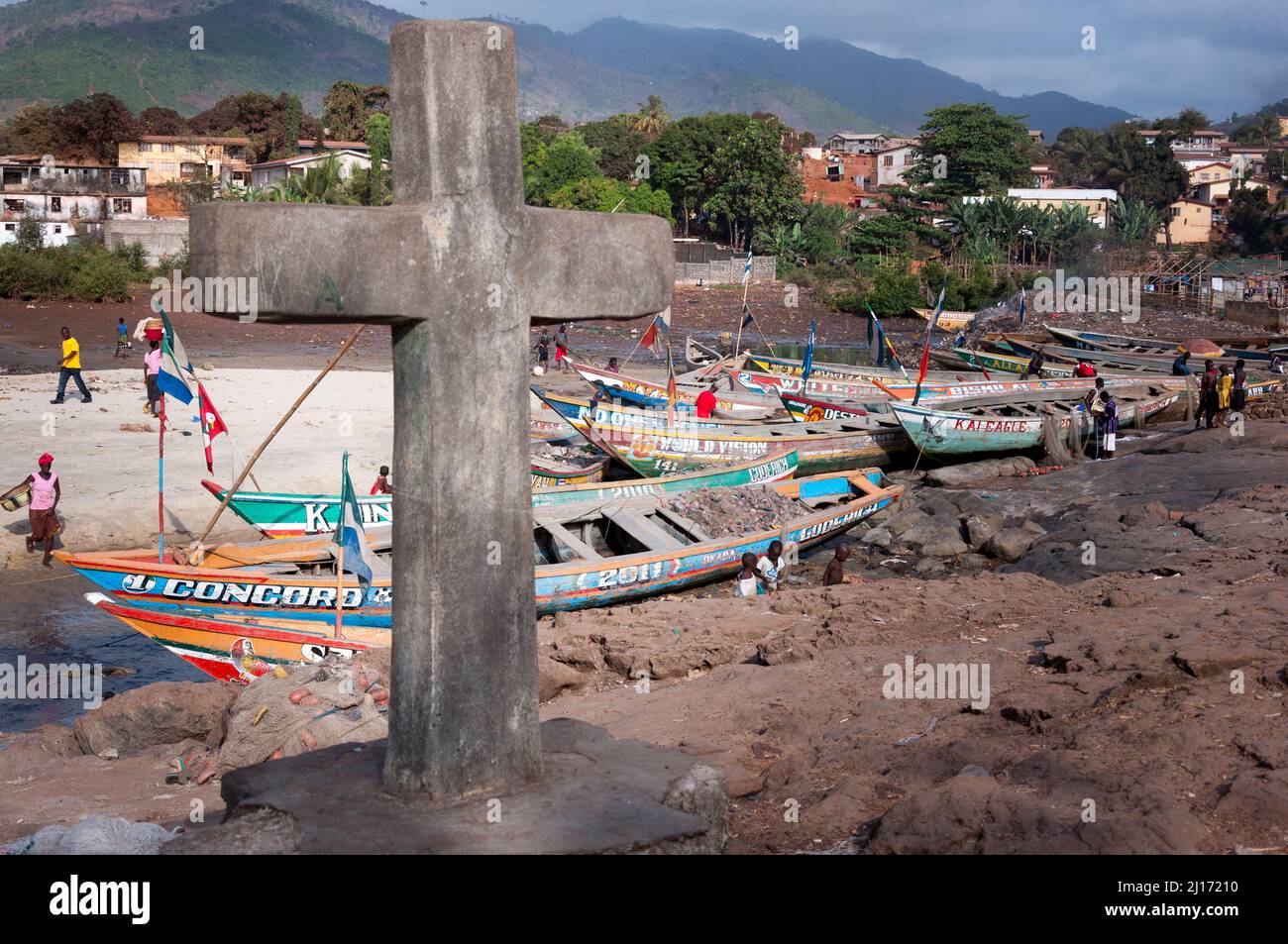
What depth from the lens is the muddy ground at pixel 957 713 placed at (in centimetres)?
551

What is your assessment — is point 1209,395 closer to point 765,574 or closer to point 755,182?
point 765,574

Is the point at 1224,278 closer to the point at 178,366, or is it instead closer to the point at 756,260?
the point at 756,260

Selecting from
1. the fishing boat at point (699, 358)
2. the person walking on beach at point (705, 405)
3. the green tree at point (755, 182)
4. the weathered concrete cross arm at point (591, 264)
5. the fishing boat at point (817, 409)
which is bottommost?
the fishing boat at point (817, 409)

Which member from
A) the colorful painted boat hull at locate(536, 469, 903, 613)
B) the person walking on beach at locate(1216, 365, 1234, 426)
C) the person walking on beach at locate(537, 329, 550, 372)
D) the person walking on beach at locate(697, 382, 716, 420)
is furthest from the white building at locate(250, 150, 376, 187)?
the colorful painted boat hull at locate(536, 469, 903, 613)

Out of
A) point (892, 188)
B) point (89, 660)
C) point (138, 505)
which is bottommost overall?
point (89, 660)

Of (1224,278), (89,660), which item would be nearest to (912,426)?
(89,660)

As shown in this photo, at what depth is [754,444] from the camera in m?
23.0

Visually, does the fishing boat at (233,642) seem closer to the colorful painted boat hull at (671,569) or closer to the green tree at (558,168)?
the colorful painted boat hull at (671,569)

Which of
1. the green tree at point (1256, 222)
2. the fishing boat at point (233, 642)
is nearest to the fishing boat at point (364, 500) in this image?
the fishing boat at point (233, 642)

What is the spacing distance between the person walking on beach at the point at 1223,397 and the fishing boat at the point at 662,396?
9.26 m
